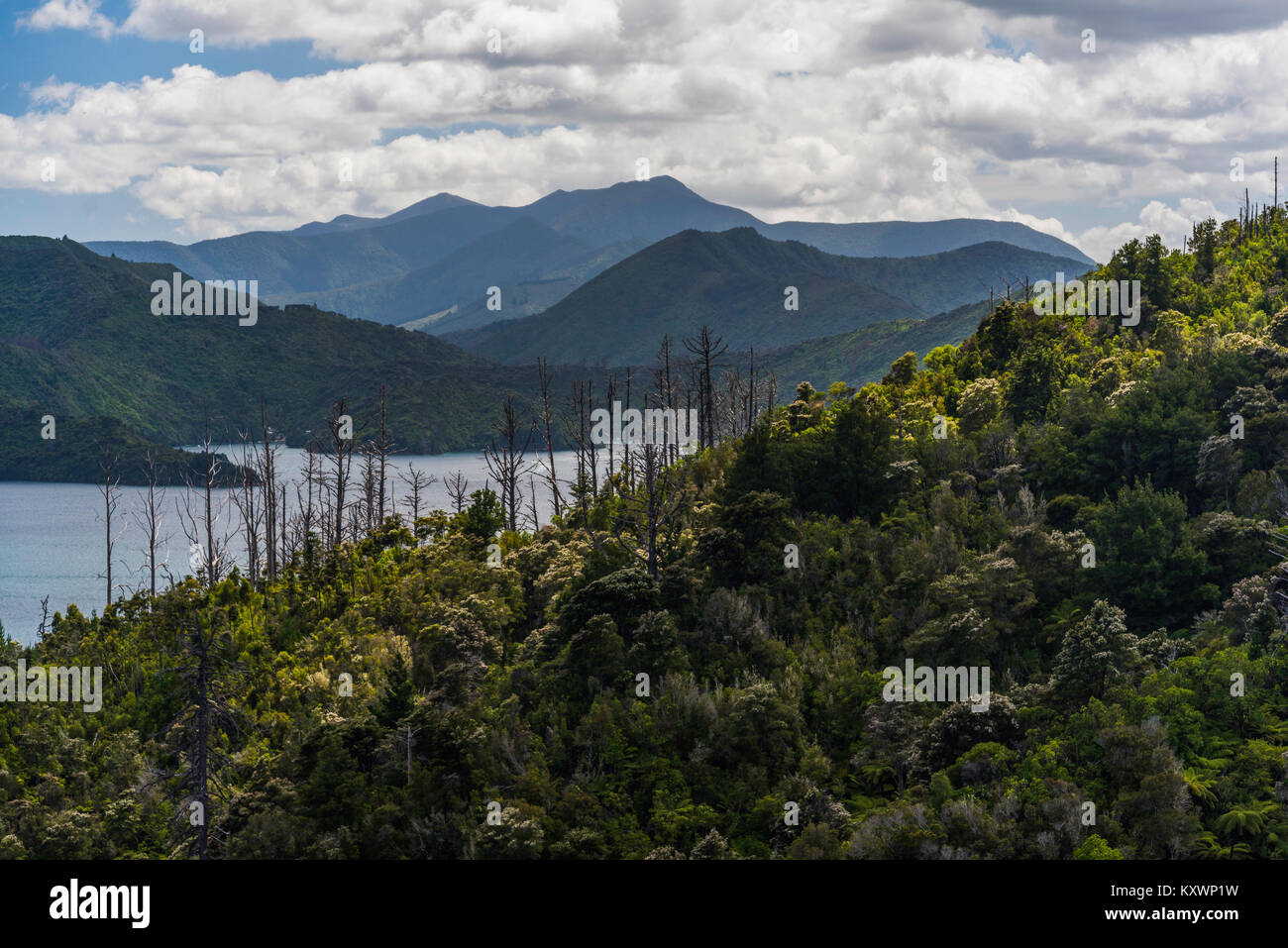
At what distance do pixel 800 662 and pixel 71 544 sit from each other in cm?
9505

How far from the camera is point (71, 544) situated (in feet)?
342

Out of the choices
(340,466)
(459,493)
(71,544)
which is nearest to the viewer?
(340,466)

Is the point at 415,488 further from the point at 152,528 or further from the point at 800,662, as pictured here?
the point at 800,662

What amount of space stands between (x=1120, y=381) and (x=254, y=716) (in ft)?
115

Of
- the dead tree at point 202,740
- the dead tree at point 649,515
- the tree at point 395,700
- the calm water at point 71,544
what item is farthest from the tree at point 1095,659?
the calm water at point 71,544

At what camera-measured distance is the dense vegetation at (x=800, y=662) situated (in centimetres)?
2425

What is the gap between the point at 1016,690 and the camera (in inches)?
1094

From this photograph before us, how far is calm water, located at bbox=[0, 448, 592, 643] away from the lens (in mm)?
79188

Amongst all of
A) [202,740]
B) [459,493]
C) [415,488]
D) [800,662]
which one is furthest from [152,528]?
[800,662]

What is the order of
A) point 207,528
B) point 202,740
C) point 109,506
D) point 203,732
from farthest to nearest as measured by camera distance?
point 109,506 → point 207,528 → point 203,732 → point 202,740

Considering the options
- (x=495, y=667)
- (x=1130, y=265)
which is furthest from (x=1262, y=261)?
(x=495, y=667)

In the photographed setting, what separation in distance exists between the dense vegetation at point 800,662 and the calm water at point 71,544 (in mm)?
24663

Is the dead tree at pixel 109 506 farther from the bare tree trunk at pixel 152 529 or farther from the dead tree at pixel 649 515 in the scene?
the dead tree at pixel 649 515

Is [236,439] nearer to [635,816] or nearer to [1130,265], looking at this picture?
[1130,265]
